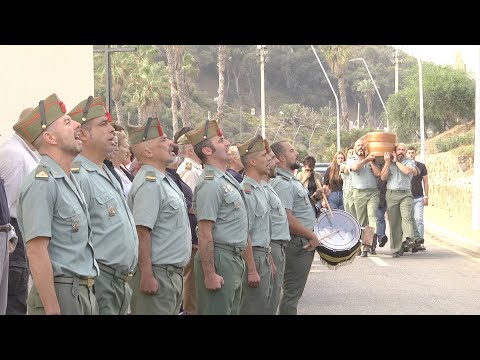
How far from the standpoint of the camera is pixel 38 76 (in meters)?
13.1

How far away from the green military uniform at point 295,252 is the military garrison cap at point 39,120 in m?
4.10

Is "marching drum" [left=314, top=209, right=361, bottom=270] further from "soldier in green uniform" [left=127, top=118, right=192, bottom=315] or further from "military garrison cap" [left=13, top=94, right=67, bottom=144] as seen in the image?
"military garrison cap" [left=13, top=94, right=67, bottom=144]

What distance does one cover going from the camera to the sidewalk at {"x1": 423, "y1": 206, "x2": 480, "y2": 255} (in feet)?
61.9

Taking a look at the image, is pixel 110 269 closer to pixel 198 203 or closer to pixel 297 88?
pixel 198 203

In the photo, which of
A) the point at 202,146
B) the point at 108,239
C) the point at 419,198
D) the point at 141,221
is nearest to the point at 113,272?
the point at 108,239

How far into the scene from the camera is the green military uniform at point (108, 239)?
5.39 m

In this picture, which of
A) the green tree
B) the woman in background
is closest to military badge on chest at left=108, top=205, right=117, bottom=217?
the woman in background

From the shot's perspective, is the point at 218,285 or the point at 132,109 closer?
the point at 218,285

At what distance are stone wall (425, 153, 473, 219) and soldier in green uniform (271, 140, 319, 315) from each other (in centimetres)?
1792

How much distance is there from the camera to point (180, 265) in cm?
623

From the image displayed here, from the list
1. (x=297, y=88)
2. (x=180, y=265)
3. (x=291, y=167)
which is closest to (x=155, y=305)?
(x=180, y=265)

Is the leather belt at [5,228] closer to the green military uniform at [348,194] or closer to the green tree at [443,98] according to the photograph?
the green military uniform at [348,194]

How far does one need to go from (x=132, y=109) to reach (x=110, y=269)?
10847 cm

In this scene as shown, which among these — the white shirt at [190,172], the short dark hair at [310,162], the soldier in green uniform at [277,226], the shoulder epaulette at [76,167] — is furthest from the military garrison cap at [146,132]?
the short dark hair at [310,162]
